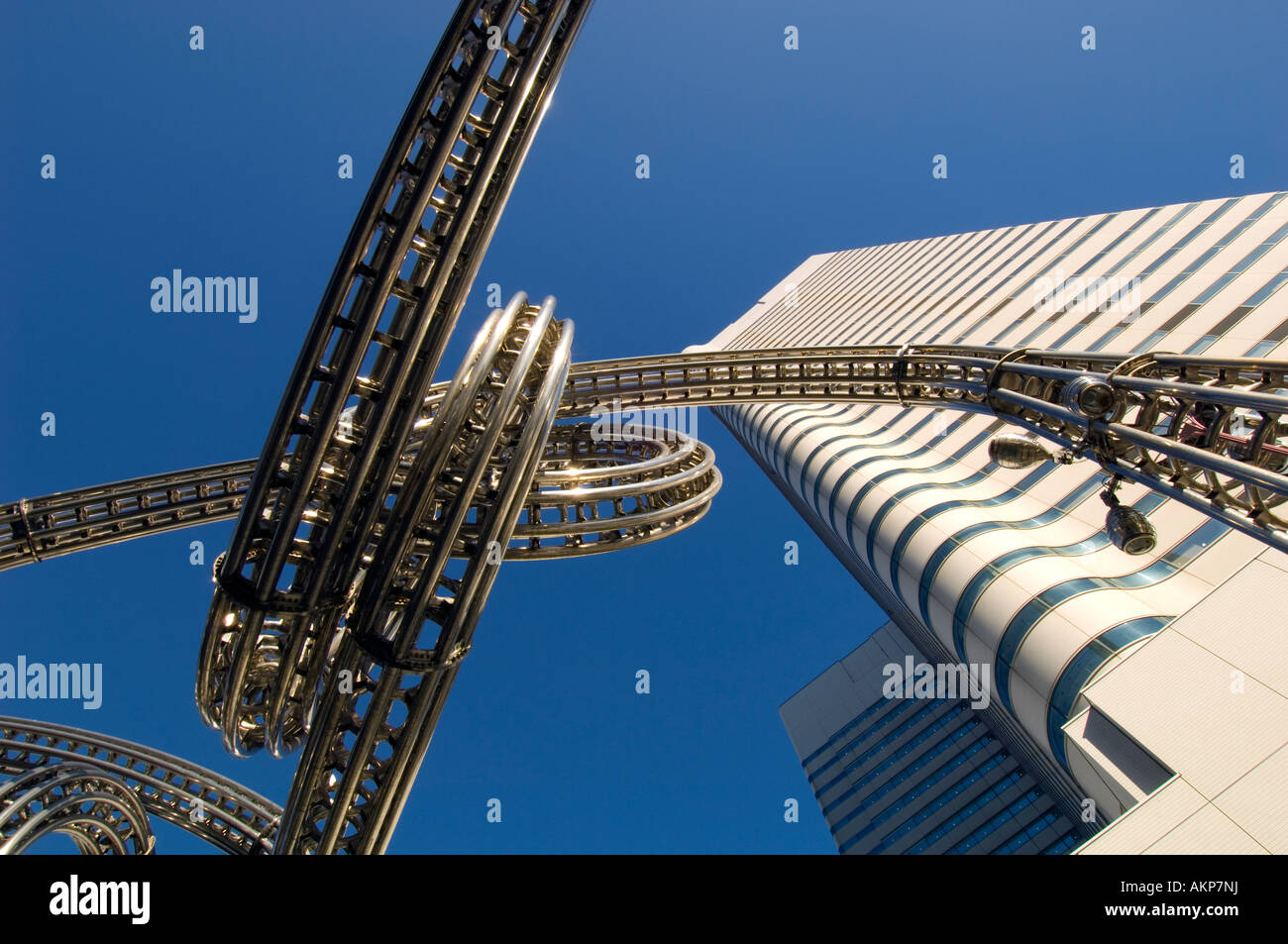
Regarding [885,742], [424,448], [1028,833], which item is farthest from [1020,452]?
[885,742]

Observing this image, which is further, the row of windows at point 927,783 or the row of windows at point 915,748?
the row of windows at point 915,748

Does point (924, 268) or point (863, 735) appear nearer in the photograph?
point (924, 268)

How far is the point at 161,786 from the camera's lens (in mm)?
19125

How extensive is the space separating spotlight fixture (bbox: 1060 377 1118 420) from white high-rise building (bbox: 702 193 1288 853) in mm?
7612

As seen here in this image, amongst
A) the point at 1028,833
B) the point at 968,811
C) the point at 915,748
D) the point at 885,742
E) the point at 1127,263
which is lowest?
A: the point at 885,742

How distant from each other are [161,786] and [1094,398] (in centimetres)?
2651

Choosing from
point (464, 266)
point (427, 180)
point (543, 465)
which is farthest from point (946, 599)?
point (427, 180)

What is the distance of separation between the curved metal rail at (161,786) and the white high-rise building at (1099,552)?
23.3 m

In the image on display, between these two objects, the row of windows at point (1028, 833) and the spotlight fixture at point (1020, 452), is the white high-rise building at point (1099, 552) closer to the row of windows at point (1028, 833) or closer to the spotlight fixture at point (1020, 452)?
the row of windows at point (1028, 833)

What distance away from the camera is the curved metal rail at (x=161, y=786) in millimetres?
16766

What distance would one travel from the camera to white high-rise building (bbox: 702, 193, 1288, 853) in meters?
11.2

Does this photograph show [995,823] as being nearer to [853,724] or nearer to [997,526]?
[853,724]

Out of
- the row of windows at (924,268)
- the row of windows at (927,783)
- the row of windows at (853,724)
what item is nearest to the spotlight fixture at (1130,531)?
the row of windows at (924,268)
